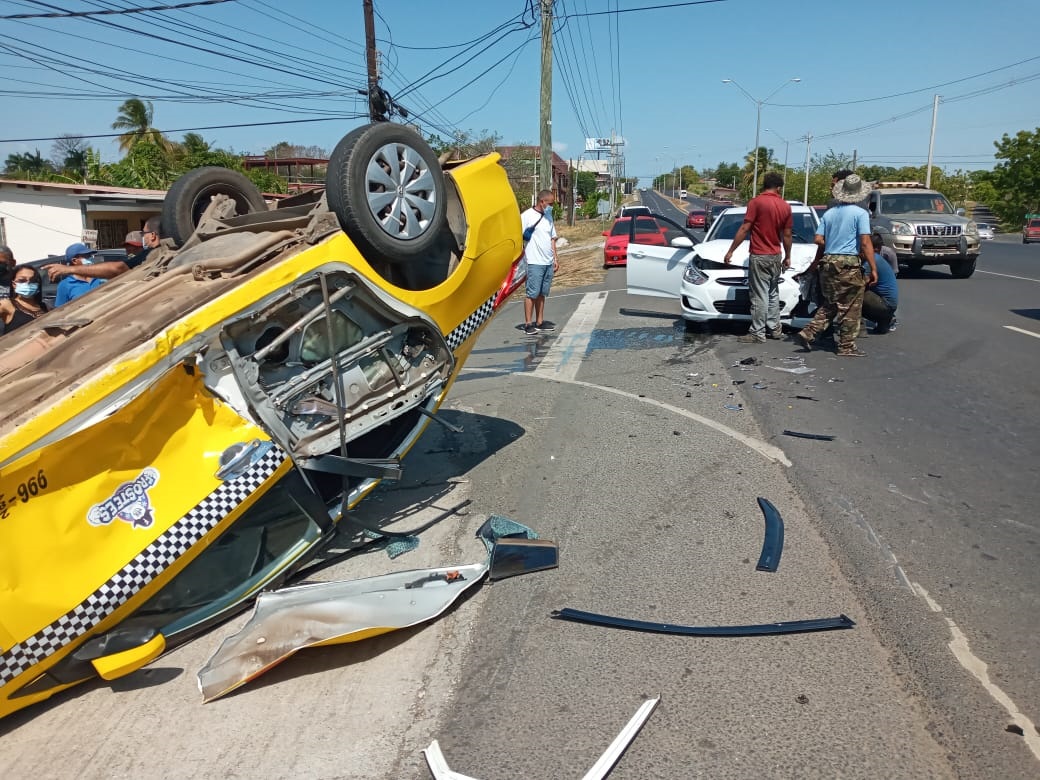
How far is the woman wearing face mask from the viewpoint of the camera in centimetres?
629

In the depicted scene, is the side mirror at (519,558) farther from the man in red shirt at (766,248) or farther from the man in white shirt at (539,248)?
the man in white shirt at (539,248)

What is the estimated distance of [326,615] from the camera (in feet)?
11.1

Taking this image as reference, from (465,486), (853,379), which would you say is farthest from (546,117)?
(465,486)

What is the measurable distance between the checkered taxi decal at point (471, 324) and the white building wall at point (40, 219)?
25048mm

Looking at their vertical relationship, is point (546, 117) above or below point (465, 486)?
above

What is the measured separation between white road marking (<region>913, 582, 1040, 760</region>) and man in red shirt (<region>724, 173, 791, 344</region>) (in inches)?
250

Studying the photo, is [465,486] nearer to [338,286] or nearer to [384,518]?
[384,518]

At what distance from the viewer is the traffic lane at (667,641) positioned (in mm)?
2664

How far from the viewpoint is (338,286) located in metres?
3.90

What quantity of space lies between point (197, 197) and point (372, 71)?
56.5 ft

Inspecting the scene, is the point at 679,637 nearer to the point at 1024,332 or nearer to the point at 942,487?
the point at 942,487

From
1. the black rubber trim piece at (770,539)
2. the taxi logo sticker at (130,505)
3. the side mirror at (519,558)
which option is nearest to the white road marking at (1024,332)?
the black rubber trim piece at (770,539)

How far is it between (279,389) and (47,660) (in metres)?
1.39

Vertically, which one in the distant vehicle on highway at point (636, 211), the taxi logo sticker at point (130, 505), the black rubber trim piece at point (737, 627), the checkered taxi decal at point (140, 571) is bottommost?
the black rubber trim piece at point (737, 627)
